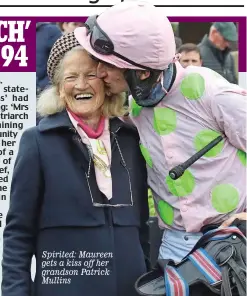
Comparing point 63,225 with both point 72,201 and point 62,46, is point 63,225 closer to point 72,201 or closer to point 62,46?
point 72,201

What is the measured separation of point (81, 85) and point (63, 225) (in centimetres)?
30

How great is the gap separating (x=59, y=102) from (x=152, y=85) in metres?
0.20

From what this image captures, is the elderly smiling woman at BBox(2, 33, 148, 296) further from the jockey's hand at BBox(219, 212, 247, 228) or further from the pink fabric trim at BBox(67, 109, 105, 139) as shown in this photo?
the jockey's hand at BBox(219, 212, 247, 228)

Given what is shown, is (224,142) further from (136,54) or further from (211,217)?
(136,54)

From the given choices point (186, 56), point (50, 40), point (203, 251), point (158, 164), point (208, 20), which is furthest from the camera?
point (186, 56)

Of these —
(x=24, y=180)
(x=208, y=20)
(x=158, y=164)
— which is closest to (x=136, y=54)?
(x=158, y=164)

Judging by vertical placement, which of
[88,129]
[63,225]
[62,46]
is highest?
[62,46]

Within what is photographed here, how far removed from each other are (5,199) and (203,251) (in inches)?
30.9

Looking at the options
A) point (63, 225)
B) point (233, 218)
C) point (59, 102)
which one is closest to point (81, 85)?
point (59, 102)

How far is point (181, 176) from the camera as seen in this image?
165 cm

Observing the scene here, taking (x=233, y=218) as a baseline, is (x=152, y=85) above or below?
above

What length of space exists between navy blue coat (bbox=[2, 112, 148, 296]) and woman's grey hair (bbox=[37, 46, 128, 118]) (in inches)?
0.8

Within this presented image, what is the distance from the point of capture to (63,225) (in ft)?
5.45

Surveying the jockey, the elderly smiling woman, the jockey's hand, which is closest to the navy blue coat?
the elderly smiling woman
